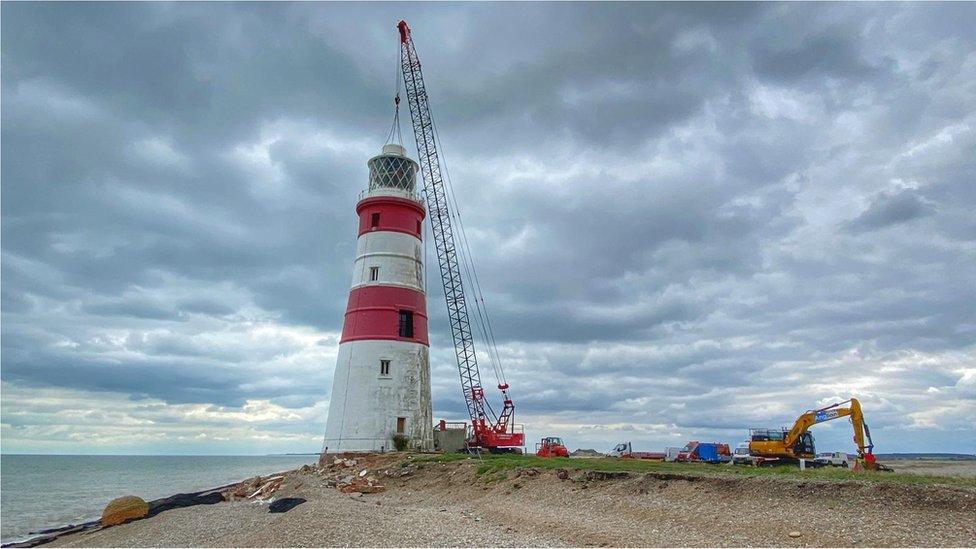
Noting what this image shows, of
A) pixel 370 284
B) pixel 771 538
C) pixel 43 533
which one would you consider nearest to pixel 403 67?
pixel 370 284

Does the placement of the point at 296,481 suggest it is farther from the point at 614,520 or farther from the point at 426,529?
the point at 614,520

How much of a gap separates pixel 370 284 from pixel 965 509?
99.3 ft

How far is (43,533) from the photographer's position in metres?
34.0

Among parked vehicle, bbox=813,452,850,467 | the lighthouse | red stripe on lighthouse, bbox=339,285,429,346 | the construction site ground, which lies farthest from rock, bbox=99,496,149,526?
parked vehicle, bbox=813,452,850,467

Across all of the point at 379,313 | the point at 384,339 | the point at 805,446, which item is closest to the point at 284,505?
the point at 384,339

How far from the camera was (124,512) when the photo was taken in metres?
29.4

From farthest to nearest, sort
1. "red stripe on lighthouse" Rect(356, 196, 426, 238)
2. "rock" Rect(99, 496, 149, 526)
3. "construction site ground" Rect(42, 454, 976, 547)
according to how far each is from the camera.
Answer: "red stripe on lighthouse" Rect(356, 196, 426, 238) → "rock" Rect(99, 496, 149, 526) → "construction site ground" Rect(42, 454, 976, 547)

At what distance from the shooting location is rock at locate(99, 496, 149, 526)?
29.2 metres

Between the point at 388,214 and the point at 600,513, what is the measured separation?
25.1 meters

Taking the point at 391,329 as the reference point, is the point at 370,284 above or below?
above

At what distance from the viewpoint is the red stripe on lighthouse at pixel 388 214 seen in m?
40.2

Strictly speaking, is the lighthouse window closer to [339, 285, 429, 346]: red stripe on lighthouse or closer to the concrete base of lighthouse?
[339, 285, 429, 346]: red stripe on lighthouse

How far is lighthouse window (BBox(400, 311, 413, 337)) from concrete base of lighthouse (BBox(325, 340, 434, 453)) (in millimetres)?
649

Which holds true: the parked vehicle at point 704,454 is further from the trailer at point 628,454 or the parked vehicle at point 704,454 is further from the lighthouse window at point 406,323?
the lighthouse window at point 406,323
